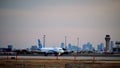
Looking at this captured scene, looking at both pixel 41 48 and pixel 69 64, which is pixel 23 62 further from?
pixel 41 48

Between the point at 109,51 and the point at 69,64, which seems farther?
the point at 109,51

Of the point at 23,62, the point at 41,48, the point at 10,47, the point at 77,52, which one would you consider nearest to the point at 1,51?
the point at 10,47

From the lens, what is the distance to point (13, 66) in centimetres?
1045

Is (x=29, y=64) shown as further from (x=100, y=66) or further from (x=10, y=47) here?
(x=10, y=47)

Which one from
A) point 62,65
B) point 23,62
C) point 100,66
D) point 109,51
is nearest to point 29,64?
point 23,62

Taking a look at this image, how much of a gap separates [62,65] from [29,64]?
921 millimetres

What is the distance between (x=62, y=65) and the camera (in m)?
10.5

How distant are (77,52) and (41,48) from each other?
5.65 meters

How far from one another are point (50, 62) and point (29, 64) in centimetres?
60

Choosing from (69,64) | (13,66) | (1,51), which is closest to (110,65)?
(69,64)

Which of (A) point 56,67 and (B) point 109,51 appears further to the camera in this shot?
(B) point 109,51

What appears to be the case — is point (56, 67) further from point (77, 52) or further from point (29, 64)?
point (77, 52)

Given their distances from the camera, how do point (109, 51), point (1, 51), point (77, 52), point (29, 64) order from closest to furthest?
point (29, 64) < point (1, 51) < point (77, 52) < point (109, 51)

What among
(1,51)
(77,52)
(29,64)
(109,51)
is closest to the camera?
(29,64)
